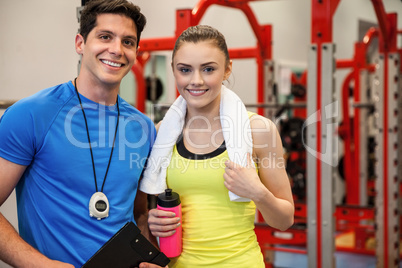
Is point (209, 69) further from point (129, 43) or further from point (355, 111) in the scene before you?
point (355, 111)

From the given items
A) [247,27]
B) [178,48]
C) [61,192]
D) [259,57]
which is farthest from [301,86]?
[61,192]

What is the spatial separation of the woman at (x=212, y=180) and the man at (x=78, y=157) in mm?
168

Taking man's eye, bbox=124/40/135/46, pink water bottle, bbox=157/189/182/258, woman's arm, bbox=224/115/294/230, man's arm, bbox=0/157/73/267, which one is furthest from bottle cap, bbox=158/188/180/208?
man's eye, bbox=124/40/135/46

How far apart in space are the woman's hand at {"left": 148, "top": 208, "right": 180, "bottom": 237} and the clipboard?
3.5 inches

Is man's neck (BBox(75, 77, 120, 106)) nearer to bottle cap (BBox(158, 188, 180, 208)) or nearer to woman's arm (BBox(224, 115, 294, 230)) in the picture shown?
bottle cap (BBox(158, 188, 180, 208))

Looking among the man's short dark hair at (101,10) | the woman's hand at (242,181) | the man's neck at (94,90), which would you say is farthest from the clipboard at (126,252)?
the man's short dark hair at (101,10)

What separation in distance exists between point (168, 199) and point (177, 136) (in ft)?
0.81

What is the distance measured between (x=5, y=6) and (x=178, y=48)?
2.24 feet

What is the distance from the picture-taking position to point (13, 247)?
4.24 ft

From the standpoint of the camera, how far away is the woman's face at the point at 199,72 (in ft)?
5.11

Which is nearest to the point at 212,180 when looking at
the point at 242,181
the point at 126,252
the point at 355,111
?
the point at 242,181

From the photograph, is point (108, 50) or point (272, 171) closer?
point (108, 50)

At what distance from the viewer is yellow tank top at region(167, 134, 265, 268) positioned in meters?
1.55

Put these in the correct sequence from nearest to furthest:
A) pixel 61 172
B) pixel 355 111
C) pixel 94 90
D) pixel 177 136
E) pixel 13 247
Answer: pixel 13 247
pixel 61 172
pixel 94 90
pixel 177 136
pixel 355 111
